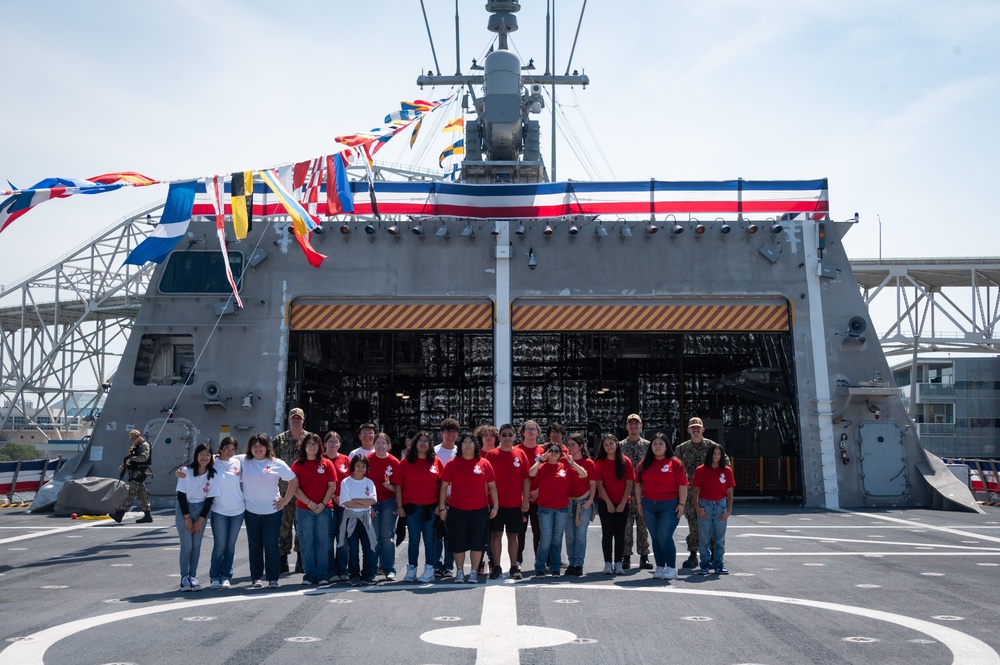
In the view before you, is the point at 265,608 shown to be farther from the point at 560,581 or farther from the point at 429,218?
the point at 429,218

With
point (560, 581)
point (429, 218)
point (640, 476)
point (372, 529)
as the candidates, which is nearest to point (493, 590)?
point (560, 581)

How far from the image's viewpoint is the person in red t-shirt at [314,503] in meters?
11.1

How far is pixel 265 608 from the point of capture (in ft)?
30.3

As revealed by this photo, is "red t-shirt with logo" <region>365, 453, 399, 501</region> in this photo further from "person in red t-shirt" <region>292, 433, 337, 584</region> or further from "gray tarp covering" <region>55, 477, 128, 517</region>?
"gray tarp covering" <region>55, 477, 128, 517</region>

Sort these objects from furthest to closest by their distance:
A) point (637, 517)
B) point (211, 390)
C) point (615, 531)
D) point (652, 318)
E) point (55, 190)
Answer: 1. point (652, 318)
2. point (211, 390)
3. point (55, 190)
4. point (637, 517)
5. point (615, 531)

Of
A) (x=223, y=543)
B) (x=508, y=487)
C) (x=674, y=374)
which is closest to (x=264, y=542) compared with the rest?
(x=223, y=543)

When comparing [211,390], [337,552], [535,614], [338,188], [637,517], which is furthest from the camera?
[211,390]

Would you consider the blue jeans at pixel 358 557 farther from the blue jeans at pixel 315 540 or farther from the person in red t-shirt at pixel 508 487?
the person in red t-shirt at pixel 508 487

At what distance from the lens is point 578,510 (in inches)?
473

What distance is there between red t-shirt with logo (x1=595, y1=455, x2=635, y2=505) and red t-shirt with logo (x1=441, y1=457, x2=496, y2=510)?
1637mm

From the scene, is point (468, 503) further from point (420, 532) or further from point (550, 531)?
point (550, 531)

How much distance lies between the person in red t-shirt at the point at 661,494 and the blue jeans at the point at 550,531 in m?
0.99

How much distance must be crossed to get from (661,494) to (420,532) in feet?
9.84

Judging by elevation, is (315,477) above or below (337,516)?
above
